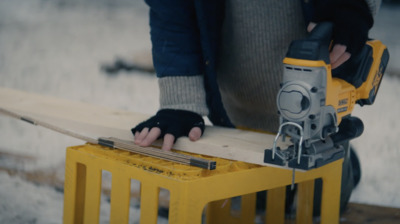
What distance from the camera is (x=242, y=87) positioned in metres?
1.81

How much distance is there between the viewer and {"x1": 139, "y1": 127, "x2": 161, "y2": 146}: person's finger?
1.37m

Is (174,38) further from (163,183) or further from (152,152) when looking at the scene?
(163,183)

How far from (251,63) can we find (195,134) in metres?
0.43

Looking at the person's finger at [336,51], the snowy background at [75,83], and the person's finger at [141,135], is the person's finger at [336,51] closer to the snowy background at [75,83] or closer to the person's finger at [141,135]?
the person's finger at [141,135]

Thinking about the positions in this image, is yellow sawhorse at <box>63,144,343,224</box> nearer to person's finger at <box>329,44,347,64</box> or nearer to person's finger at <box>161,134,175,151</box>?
person's finger at <box>161,134,175,151</box>

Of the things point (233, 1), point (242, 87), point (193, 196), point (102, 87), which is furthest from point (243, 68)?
point (102, 87)

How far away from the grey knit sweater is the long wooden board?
142 mm

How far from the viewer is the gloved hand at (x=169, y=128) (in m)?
1.37

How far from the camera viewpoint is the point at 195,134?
1.40 metres

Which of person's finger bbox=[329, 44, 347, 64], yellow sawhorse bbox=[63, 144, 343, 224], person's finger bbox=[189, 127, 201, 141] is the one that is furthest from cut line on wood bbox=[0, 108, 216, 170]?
person's finger bbox=[329, 44, 347, 64]

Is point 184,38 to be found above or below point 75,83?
above

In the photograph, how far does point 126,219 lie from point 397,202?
122 centimetres

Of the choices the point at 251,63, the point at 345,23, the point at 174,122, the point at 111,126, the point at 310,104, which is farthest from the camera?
the point at 251,63

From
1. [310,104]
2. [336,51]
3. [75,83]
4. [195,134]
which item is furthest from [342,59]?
[75,83]
